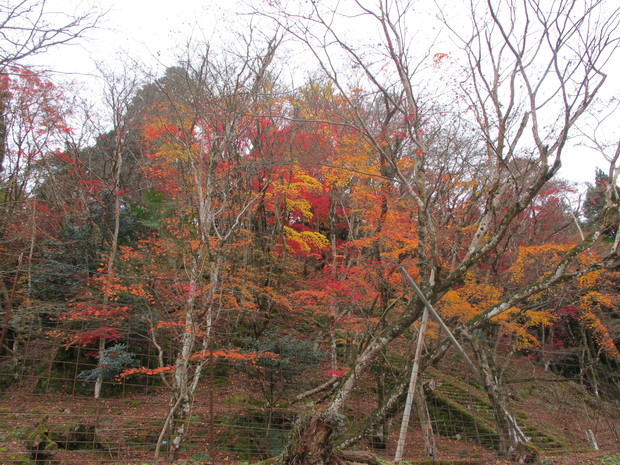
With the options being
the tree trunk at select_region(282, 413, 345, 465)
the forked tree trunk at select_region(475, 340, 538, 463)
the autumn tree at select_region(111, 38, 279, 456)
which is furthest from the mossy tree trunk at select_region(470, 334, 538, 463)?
the autumn tree at select_region(111, 38, 279, 456)

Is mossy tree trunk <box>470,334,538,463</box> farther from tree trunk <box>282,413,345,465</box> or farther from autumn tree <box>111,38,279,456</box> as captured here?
autumn tree <box>111,38,279,456</box>

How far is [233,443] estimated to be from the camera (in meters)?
8.42

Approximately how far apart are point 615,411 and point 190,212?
16.1 meters

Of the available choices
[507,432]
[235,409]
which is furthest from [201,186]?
[507,432]

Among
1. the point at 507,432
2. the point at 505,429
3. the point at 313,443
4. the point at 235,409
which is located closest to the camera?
the point at 313,443

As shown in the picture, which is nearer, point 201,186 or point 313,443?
point 313,443

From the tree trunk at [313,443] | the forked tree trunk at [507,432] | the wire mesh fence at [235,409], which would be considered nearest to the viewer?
the tree trunk at [313,443]

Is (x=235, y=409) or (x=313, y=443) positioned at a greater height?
(x=313, y=443)

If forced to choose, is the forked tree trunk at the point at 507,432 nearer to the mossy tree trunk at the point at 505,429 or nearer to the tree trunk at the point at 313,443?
the mossy tree trunk at the point at 505,429

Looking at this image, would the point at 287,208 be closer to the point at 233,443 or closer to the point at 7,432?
the point at 233,443

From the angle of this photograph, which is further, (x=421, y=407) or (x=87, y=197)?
(x=87, y=197)

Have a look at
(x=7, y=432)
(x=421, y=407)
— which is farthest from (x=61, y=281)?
(x=421, y=407)

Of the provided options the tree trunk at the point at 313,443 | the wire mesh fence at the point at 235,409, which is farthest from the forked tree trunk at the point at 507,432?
the tree trunk at the point at 313,443

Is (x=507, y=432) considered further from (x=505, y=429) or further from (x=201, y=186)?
(x=201, y=186)
